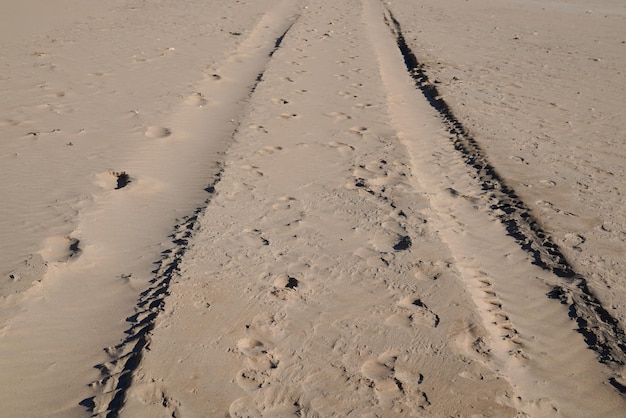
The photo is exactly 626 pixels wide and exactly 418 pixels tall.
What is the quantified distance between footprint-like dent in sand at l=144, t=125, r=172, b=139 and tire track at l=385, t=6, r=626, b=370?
10.7 feet

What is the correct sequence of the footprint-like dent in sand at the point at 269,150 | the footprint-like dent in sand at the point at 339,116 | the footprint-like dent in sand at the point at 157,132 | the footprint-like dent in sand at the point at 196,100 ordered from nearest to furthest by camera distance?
1. the footprint-like dent in sand at the point at 269,150
2. the footprint-like dent in sand at the point at 157,132
3. the footprint-like dent in sand at the point at 339,116
4. the footprint-like dent in sand at the point at 196,100

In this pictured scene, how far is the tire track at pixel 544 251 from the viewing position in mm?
3340

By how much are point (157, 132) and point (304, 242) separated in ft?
9.17

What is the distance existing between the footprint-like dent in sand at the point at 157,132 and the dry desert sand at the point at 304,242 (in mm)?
29

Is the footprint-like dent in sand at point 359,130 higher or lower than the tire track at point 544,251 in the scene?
lower

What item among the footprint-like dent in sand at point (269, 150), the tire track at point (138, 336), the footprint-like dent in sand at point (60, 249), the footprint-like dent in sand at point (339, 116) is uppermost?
the tire track at point (138, 336)

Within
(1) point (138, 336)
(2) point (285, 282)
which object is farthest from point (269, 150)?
(1) point (138, 336)

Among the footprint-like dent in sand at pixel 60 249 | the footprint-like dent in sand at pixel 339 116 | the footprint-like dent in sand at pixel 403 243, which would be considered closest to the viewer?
the footprint-like dent in sand at pixel 60 249

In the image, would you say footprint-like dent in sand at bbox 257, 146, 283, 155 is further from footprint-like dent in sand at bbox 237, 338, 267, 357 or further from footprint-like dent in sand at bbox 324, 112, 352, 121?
footprint-like dent in sand at bbox 237, 338, 267, 357

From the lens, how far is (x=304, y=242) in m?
4.17

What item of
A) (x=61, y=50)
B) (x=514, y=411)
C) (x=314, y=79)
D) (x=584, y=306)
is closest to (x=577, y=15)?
(x=314, y=79)

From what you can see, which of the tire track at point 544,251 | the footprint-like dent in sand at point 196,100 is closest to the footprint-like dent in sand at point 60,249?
the tire track at point 544,251

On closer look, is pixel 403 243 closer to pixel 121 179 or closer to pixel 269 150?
pixel 269 150

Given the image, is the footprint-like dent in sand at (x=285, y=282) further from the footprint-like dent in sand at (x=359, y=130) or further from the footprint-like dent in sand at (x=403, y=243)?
A: the footprint-like dent in sand at (x=359, y=130)
